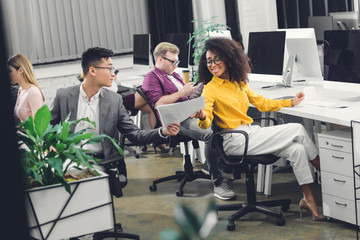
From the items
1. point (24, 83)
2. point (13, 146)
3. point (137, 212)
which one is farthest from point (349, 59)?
point (13, 146)

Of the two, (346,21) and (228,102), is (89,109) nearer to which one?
(228,102)

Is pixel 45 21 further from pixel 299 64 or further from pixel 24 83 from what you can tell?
pixel 299 64

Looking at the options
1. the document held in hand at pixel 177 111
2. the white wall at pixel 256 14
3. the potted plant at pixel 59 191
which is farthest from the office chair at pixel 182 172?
the white wall at pixel 256 14

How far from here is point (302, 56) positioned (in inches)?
171

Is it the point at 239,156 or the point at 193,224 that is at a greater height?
the point at 193,224

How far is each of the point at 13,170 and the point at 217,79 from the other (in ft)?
9.62

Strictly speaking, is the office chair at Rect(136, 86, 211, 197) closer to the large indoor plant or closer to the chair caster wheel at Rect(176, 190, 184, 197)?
the chair caster wheel at Rect(176, 190, 184, 197)

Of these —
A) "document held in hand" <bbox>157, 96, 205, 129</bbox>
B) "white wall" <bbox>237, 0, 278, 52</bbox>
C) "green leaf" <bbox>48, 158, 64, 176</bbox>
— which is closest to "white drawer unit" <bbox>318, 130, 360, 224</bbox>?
"document held in hand" <bbox>157, 96, 205, 129</bbox>

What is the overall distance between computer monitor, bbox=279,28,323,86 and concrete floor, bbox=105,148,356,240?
831mm

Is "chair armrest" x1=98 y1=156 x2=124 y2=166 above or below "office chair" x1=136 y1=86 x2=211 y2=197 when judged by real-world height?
above

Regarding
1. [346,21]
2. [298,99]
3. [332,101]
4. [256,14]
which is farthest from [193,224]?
[256,14]

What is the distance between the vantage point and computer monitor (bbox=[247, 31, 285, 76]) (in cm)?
410

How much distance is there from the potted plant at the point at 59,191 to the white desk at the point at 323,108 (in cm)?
166

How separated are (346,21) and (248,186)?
2511mm
